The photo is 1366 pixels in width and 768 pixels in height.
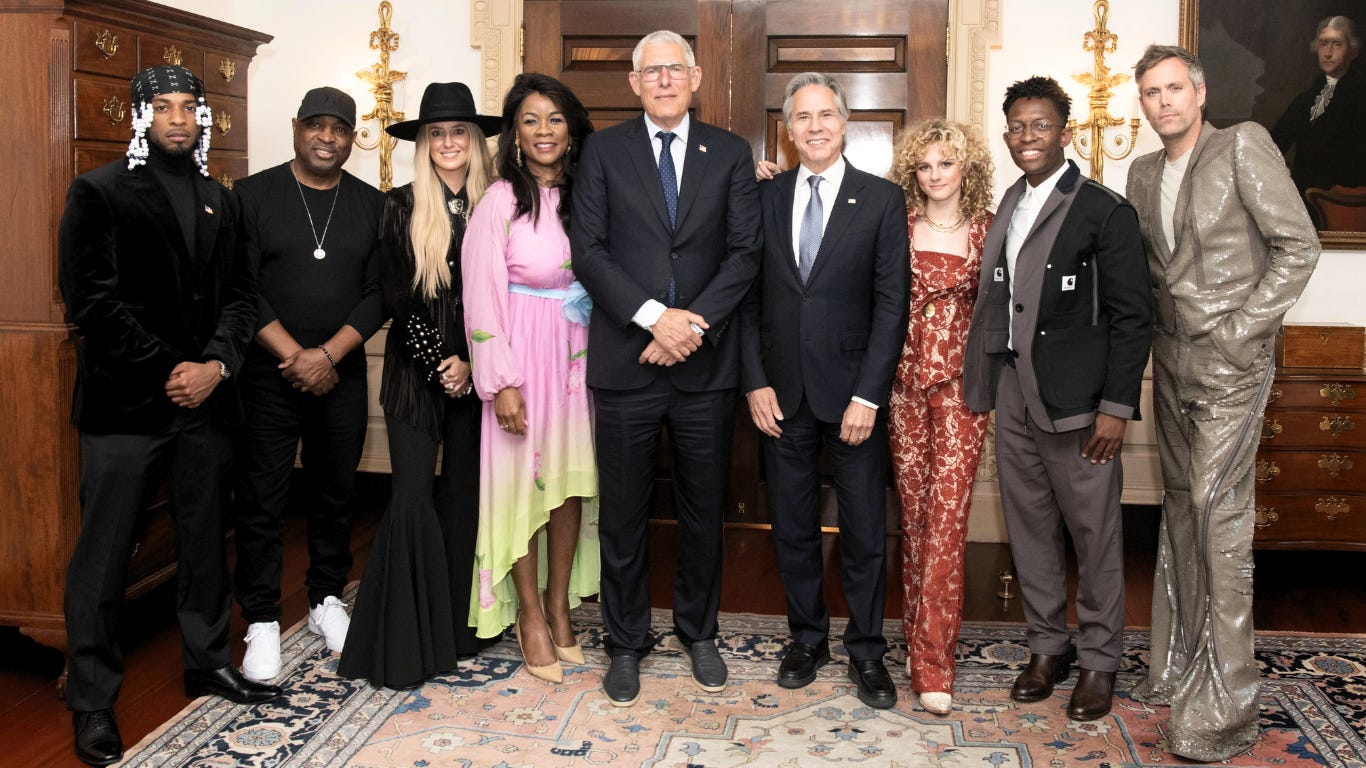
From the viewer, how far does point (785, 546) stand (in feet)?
11.5

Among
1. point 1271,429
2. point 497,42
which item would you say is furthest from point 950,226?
point 497,42

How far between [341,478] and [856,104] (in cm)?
299

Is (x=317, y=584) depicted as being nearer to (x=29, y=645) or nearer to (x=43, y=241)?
(x=29, y=645)

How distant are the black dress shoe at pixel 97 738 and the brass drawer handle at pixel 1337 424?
4394 mm

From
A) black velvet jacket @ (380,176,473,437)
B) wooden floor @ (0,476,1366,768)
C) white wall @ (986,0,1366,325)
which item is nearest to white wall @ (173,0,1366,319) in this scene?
white wall @ (986,0,1366,325)

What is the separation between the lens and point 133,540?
320cm

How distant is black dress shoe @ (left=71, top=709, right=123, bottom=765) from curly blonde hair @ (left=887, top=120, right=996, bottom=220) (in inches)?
104

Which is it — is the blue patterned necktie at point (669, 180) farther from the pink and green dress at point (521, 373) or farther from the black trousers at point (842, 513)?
the black trousers at point (842, 513)

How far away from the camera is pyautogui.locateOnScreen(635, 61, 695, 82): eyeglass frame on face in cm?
337

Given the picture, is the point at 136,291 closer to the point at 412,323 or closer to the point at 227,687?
the point at 412,323

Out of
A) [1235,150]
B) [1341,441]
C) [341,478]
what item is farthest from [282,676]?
[1341,441]

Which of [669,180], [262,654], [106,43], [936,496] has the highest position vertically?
[106,43]

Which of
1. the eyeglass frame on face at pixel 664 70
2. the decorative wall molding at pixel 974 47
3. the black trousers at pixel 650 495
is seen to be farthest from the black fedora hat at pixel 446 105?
the decorative wall molding at pixel 974 47

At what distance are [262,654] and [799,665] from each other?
1.63 m
